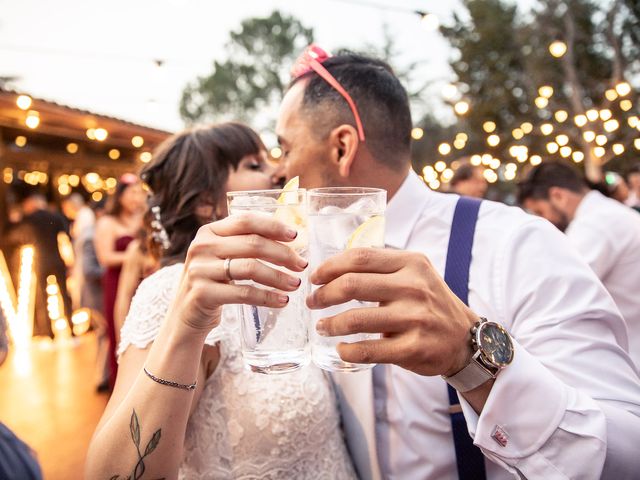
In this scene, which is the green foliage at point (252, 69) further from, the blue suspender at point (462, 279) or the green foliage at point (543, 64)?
the blue suspender at point (462, 279)

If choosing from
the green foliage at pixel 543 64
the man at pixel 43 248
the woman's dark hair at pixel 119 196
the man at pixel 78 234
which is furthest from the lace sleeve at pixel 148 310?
the green foliage at pixel 543 64

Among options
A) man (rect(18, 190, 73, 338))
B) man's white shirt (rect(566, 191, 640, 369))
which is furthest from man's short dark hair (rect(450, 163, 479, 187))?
man (rect(18, 190, 73, 338))

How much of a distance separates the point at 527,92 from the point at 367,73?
21388mm

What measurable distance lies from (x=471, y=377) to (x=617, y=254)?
8.48 feet

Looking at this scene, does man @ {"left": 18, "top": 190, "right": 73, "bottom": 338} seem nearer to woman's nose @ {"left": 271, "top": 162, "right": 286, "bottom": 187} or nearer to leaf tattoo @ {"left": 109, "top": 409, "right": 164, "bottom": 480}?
woman's nose @ {"left": 271, "top": 162, "right": 286, "bottom": 187}

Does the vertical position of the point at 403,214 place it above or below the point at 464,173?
above

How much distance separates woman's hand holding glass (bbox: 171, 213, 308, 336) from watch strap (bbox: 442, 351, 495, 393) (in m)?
0.38

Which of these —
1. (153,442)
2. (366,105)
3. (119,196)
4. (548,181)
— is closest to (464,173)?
(548,181)

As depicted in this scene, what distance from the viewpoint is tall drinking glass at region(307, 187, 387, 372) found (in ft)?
3.16

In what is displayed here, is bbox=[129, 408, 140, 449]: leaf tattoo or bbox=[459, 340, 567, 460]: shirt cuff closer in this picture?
bbox=[459, 340, 567, 460]: shirt cuff

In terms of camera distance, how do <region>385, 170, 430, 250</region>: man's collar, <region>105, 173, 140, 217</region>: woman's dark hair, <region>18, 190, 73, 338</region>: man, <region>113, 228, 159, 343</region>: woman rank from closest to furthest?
<region>385, 170, 430, 250</region>: man's collar → <region>113, 228, 159, 343</region>: woman → <region>105, 173, 140, 217</region>: woman's dark hair → <region>18, 190, 73, 338</region>: man

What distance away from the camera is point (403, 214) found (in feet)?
5.69

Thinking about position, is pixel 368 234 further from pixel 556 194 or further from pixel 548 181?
pixel 548 181

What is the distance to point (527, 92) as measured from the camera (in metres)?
20.5
